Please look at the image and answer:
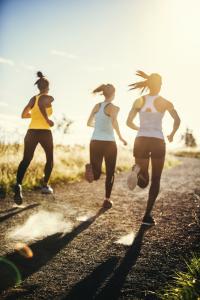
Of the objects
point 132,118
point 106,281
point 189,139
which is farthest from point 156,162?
point 189,139

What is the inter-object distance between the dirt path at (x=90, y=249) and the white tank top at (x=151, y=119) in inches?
45.8

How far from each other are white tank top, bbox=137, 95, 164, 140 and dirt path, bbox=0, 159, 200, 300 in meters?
1.16

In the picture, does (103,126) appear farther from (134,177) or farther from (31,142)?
(31,142)

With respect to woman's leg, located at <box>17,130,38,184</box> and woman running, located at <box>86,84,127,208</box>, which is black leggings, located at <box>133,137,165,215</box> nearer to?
woman running, located at <box>86,84,127,208</box>

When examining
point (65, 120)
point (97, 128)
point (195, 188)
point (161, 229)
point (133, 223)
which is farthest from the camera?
point (65, 120)

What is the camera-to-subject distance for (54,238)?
5.18m

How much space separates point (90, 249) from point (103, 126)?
8.74 feet

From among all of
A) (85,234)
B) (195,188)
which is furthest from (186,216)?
(195,188)

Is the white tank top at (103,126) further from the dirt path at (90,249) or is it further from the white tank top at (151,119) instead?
the dirt path at (90,249)

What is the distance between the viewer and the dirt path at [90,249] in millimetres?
3561

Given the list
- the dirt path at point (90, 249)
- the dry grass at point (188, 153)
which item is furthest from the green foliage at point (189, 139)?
the dirt path at point (90, 249)

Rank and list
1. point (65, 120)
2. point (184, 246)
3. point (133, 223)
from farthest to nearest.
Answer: point (65, 120)
point (133, 223)
point (184, 246)

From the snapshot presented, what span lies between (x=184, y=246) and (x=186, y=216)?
204 cm

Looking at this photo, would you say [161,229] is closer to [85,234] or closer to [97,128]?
[85,234]
